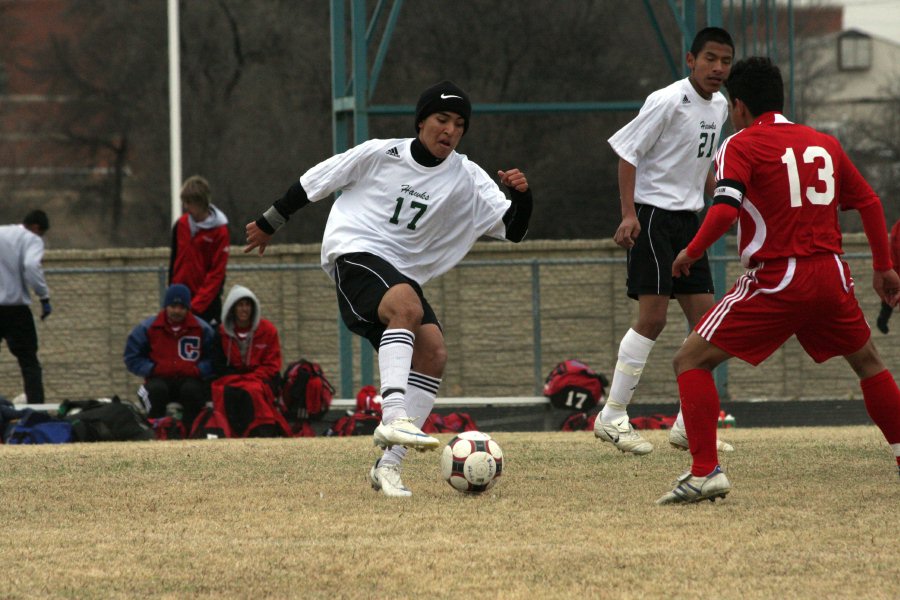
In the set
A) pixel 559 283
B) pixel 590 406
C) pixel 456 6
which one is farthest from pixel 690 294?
pixel 456 6

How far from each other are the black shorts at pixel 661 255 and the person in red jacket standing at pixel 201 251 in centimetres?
506

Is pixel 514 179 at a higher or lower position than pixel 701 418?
higher

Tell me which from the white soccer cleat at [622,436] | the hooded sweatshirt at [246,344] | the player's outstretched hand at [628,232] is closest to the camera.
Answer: the player's outstretched hand at [628,232]

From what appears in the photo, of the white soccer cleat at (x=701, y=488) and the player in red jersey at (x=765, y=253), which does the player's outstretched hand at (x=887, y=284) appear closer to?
the player in red jersey at (x=765, y=253)

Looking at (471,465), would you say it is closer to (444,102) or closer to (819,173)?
(444,102)

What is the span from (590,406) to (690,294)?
4441 millimetres

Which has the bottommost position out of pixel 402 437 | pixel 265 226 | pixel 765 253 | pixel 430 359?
pixel 402 437

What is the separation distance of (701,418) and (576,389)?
21.1ft

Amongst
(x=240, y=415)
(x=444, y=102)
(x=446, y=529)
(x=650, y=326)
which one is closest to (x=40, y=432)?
(x=240, y=415)

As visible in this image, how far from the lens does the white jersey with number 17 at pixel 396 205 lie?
21.1ft

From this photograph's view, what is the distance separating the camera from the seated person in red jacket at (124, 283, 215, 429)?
11203 millimetres

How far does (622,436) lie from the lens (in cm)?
752

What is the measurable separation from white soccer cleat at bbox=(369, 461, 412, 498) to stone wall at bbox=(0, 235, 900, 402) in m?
8.63

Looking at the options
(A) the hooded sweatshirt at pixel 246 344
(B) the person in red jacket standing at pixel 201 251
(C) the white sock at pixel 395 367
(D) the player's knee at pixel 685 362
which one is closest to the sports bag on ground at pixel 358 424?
(A) the hooded sweatshirt at pixel 246 344
